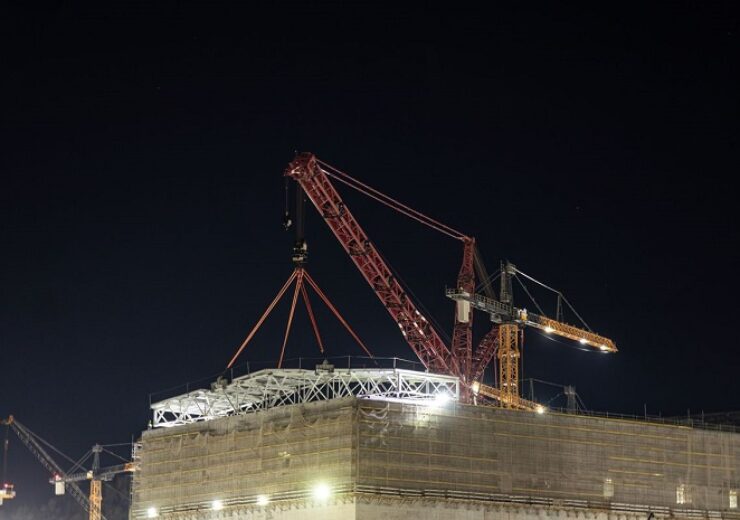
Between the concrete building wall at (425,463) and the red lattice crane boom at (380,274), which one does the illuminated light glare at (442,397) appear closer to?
the concrete building wall at (425,463)

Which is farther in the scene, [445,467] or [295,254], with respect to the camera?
[295,254]

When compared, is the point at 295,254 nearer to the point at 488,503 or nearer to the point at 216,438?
the point at 216,438

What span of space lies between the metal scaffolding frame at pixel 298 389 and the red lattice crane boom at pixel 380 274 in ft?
104

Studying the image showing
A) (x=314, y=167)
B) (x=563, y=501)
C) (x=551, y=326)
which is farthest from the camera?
(x=551, y=326)

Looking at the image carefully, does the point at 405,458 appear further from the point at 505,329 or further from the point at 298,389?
the point at 505,329

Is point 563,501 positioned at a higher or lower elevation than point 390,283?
lower

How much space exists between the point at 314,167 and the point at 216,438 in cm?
4172

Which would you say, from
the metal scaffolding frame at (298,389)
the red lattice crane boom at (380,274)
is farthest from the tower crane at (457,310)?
→ the metal scaffolding frame at (298,389)

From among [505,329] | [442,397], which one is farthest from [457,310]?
[442,397]

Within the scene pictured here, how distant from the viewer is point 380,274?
570ft

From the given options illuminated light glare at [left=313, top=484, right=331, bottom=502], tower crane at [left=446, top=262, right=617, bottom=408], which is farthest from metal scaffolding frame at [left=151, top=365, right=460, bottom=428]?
tower crane at [left=446, top=262, right=617, bottom=408]

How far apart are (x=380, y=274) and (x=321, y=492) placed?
54309 mm

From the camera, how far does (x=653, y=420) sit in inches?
5630

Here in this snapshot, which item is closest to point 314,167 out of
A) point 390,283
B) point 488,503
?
point 390,283
